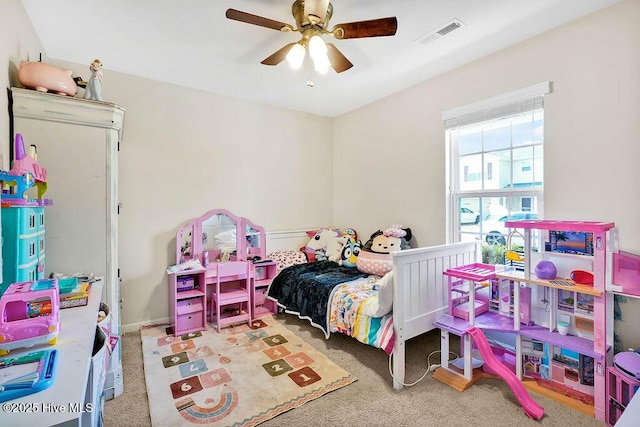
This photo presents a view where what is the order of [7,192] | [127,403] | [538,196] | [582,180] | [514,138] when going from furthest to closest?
[514,138] < [538,196] < [582,180] < [127,403] < [7,192]

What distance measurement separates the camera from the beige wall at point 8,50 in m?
1.65

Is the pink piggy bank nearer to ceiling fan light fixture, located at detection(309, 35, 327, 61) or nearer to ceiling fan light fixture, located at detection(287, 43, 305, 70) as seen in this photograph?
ceiling fan light fixture, located at detection(287, 43, 305, 70)

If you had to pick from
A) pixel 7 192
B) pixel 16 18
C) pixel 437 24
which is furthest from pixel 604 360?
pixel 16 18

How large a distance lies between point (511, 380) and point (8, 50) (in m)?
3.58

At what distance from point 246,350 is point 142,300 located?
127 cm

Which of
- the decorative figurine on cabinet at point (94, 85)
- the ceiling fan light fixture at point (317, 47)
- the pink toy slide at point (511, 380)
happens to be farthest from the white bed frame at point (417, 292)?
the decorative figurine on cabinet at point (94, 85)

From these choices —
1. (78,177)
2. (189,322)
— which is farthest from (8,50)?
(189,322)

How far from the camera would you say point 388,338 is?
2170mm

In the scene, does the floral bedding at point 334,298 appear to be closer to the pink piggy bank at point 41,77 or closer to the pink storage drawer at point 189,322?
the pink storage drawer at point 189,322

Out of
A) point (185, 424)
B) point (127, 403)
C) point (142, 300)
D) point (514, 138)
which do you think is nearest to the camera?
point (185, 424)

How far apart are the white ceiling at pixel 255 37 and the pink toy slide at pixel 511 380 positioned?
2146 mm

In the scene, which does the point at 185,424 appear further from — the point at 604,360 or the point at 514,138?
the point at 514,138

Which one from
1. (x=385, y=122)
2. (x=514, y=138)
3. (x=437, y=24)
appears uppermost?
(x=437, y=24)

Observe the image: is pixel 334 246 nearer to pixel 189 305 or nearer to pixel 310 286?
pixel 310 286
